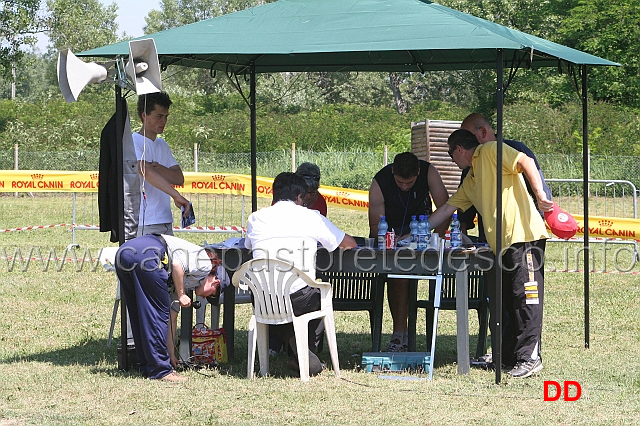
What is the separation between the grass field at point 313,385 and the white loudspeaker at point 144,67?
2062mm

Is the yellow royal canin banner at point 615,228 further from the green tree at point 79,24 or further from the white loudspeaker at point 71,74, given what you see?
the white loudspeaker at point 71,74

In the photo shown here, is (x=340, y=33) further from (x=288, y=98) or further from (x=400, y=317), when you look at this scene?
(x=288, y=98)

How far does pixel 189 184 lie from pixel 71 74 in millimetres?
10160

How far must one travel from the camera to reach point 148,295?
6637mm

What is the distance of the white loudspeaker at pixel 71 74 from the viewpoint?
6.36m

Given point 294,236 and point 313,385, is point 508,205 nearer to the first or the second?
point 294,236

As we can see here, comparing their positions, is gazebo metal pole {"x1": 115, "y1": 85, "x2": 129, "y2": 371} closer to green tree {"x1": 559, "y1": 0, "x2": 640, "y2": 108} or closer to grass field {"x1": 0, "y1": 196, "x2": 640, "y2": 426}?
grass field {"x1": 0, "y1": 196, "x2": 640, "y2": 426}

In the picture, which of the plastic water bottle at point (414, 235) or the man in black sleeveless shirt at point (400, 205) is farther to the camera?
the man in black sleeveless shirt at point (400, 205)

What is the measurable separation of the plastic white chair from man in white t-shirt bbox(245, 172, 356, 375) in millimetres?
57

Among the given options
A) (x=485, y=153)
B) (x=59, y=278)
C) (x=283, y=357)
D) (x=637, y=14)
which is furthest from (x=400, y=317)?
(x=637, y=14)

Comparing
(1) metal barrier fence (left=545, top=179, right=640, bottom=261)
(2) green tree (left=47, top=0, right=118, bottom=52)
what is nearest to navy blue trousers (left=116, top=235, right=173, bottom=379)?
(2) green tree (left=47, top=0, right=118, bottom=52)

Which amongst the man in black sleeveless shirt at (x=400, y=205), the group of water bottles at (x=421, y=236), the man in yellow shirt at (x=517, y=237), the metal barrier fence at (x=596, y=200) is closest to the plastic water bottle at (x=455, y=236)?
the group of water bottles at (x=421, y=236)

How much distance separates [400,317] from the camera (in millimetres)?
7848

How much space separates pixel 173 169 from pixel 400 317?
2218mm
